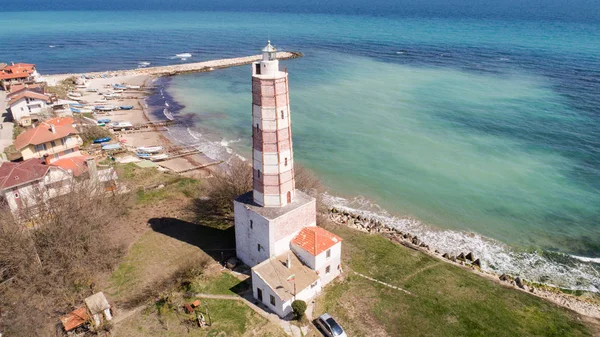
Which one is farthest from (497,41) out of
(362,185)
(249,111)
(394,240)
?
(394,240)

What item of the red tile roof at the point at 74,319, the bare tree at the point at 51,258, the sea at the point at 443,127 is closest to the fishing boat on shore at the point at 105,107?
the sea at the point at 443,127

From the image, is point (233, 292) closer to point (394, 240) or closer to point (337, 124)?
point (394, 240)

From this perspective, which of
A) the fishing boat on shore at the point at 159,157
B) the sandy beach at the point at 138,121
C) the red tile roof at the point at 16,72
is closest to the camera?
the sandy beach at the point at 138,121

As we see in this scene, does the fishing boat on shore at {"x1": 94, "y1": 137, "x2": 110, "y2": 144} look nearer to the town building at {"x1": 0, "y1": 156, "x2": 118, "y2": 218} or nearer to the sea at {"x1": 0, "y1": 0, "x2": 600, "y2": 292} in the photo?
the sea at {"x1": 0, "y1": 0, "x2": 600, "y2": 292}

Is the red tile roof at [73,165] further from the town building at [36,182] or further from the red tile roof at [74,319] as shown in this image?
the red tile roof at [74,319]

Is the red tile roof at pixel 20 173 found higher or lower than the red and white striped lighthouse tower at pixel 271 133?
lower

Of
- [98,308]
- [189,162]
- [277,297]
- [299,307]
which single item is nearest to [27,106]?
[189,162]

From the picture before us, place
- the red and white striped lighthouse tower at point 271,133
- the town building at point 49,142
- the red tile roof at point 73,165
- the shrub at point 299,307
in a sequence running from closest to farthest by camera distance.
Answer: the shrub at point 299,307
the red and white striped lighthouse tower at point 271,133
the red tile roof at point 73,165
the town building at point 49,142
